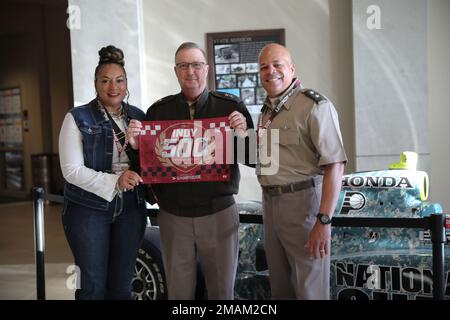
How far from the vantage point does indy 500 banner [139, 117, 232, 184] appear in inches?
96.5

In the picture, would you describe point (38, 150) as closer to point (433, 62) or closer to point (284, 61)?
point (433, 62)

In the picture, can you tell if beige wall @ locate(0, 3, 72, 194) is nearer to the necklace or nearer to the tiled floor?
the tiled floor

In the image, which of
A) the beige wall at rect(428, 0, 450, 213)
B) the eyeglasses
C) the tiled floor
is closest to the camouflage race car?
the eyeglasses

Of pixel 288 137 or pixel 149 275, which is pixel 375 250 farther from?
pixel 149 275

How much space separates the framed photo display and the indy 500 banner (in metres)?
3.29

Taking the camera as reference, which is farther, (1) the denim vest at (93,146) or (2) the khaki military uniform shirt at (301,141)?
(1) the denim vest at (93,146)

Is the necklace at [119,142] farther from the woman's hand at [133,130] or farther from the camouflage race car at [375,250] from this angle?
the camouflage race car at [375,250]

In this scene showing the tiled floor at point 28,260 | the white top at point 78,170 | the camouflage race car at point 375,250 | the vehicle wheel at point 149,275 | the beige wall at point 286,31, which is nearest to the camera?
the white top at point 78,170

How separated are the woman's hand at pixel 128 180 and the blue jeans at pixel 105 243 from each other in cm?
11

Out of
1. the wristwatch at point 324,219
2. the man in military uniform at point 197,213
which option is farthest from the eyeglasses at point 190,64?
the wristwatch at point 324,219

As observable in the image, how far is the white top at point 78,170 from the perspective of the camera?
2.39 m

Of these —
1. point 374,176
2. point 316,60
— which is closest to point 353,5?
point 316,60

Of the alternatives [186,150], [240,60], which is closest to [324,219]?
[186,150]

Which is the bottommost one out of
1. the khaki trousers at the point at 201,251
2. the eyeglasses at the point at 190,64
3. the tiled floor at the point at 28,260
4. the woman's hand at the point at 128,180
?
the tiled floor at the point at 28,260
